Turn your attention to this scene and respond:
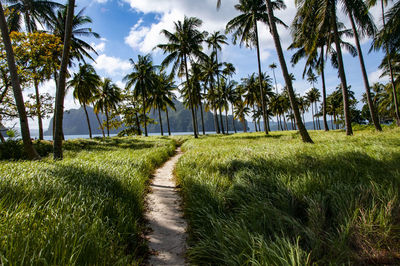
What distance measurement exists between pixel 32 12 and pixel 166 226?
17910 mm

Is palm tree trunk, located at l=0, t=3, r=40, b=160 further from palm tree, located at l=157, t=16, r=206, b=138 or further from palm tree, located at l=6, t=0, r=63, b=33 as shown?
palm tree, located at l=157, t=16, r=206, b=138

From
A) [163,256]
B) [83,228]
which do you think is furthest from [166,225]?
[83,228]

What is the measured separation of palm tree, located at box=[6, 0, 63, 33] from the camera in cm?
1148

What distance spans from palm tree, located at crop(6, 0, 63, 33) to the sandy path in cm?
1501

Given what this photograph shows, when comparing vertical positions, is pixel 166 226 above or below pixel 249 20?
below

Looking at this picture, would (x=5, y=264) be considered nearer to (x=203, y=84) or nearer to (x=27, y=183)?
(x=27, y=183)

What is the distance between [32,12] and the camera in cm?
1206

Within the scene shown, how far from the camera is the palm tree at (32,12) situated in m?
11.5

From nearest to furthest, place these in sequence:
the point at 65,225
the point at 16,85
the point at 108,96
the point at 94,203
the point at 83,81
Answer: the point at 65,225, the point at 94,203, the point at 16,85, the point at 83,81, the point at 108,96

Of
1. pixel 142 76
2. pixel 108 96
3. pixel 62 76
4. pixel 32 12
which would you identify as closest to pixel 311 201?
pixel 62 76

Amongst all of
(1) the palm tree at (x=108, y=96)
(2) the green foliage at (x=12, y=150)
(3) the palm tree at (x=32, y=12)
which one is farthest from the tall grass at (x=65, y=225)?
(1) the palm tree at (x=108, y=96)

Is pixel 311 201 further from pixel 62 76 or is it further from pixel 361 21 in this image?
pixel 361 21

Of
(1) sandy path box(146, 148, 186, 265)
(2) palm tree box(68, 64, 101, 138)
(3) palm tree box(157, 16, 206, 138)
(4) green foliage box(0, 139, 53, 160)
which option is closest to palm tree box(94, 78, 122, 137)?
(2) palm tree box(68, 64, 101, 138)

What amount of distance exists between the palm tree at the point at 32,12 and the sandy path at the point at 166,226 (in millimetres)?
15013
